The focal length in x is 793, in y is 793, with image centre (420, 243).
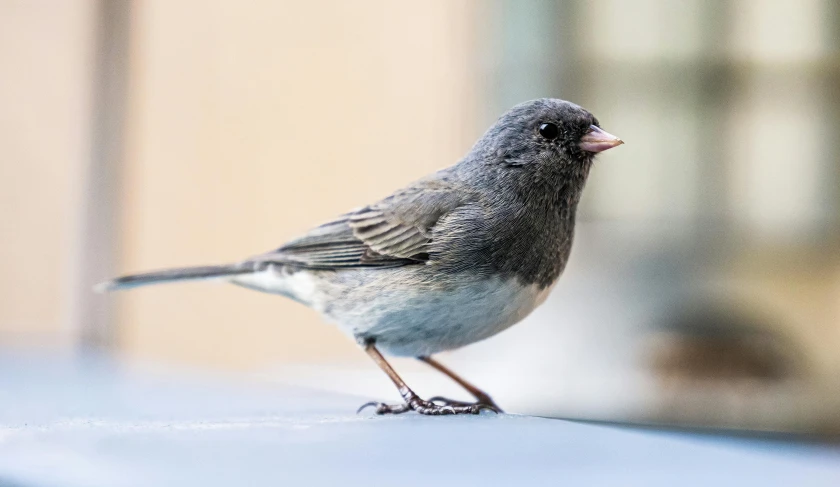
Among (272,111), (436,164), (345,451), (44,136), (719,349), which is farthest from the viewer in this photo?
(719,349)

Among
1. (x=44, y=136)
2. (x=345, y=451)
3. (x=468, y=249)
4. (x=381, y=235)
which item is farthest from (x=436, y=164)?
(x=44, y=136)

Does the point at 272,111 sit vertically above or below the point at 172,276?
above

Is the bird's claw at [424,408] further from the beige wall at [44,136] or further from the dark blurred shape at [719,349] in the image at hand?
the beige wall at [44,136]

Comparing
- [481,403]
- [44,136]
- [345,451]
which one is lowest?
[481,403]

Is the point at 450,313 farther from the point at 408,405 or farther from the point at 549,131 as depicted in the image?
the point at 549,131

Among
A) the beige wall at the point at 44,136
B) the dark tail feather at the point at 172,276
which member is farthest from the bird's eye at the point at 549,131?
the beige wall at the point at 44,136

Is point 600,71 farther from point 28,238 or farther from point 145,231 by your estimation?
point 28,238

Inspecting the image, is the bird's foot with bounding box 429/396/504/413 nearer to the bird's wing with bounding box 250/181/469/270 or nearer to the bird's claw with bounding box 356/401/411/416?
the bird's claw with bounding box 356/401/411/416

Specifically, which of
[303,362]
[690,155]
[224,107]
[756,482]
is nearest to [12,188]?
[224,107]
